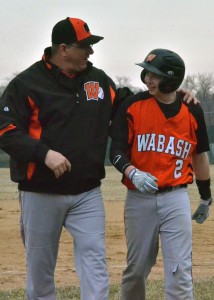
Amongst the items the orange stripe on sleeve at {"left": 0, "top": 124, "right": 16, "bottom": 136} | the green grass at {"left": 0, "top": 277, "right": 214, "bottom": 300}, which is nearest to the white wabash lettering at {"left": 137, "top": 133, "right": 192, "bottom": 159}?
the orange stripe on sleeve at {"left": 0, "top": 124, "right": 16, "bottom": 136}

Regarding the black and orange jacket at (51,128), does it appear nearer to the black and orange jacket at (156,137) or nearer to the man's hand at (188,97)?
the black and orange jacket at (156,137)

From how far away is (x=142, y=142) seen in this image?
4.87 metres

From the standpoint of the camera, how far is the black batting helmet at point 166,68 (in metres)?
A: 4.89

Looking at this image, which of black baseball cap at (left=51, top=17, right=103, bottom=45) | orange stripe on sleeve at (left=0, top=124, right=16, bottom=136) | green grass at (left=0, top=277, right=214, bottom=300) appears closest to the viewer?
orange stripe on sleeve at (left=0, top=124, right=16, bottom=136)

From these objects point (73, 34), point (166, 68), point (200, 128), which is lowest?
point (200, 128)

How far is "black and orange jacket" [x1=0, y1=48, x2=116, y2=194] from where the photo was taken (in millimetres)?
4547

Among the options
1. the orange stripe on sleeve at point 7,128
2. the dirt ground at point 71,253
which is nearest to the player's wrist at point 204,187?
the orange stripe on sleeve at point 7,128

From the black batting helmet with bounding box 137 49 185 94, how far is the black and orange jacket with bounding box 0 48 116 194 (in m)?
0.43

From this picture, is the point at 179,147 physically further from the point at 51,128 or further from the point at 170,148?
the point at 51,128

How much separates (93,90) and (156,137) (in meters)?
0.50

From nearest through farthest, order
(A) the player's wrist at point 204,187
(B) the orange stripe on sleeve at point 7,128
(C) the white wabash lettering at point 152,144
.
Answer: (B) the orange stripe on sleeve at point 7,128, (C) the white wabash lettering at point 152,144, (A) the player's wrist at point 204,187

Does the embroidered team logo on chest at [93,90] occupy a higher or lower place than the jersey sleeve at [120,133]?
higher

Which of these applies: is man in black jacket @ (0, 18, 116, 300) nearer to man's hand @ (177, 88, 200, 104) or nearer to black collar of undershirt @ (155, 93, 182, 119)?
black collar of undershirt @ (155, 93, 182, 119)

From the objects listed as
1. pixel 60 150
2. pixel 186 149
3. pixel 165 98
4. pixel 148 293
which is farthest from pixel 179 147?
pixel 148 293
